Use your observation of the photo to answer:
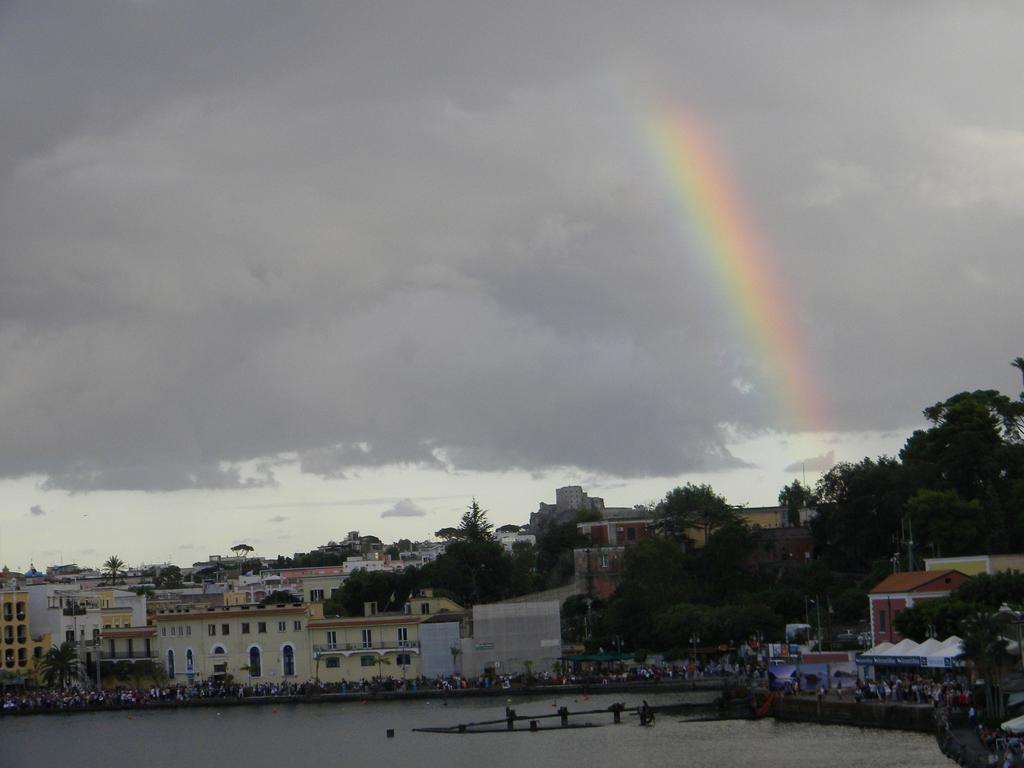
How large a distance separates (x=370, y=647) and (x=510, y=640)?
32.6ft

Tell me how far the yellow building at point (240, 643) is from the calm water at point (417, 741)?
655 cm

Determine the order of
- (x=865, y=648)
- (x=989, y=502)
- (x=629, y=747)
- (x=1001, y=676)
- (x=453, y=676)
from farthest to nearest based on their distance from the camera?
1. (x=453, y=676)
2. (x=989, y=502)
3. (x=865, y=648)
4. (x=629, y=747)
5. (x=1001, y=676)

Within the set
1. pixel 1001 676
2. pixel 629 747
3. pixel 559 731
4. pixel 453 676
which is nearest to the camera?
pixel 1001 676

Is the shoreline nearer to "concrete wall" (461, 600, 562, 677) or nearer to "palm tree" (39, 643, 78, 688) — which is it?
"concrete wall" (461, 600, 562, 677)

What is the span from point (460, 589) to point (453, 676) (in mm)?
29740

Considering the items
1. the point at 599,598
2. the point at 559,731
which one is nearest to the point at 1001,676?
the point at 559,731

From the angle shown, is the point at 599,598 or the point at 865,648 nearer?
the point at 865,648

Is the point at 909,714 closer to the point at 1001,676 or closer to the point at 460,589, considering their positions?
the point at 1001,676

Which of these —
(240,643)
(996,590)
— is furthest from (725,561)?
(996,590)

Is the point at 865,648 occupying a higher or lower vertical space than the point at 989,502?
lower

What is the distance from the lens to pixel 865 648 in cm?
7762

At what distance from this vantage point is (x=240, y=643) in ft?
338

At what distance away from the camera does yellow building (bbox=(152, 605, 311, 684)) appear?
102 meters

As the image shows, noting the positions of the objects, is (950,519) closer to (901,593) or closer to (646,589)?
(901,593)
